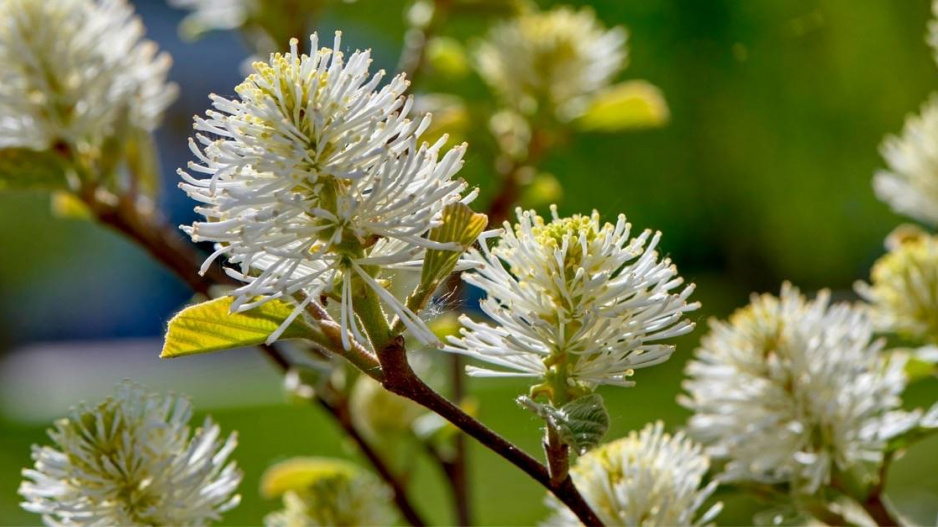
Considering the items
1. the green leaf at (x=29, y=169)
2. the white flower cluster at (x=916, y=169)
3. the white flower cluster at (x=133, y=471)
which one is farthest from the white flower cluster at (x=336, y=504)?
the white flower cluster at (x=916, y=169)

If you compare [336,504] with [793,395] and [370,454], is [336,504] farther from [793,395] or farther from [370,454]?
[793,395]

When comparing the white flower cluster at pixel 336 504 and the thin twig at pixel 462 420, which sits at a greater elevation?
the white flower cluster at pixel 336 504

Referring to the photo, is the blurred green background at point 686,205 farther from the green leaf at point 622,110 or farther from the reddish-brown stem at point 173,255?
the reddish-brown stem at point 173,255

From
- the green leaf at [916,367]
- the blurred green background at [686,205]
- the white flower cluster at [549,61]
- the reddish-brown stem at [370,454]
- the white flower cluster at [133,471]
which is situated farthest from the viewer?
the blurred green background at [686,205]

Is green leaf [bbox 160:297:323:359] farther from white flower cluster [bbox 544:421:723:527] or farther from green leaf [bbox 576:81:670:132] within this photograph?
green leaf [bbox 576:81:670:132]

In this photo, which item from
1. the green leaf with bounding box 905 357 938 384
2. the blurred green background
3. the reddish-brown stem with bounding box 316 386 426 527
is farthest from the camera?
the blurred green background

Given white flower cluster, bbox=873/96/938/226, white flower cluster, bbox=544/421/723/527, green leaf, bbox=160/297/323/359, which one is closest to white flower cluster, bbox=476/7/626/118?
white flower cluster, bbox=873/96/938/226

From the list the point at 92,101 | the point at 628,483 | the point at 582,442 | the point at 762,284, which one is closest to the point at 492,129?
the point at 92,101
